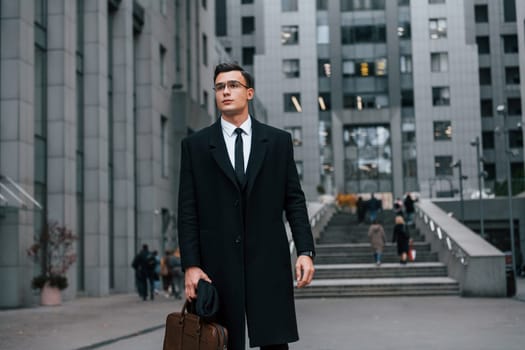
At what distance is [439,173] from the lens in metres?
78.6

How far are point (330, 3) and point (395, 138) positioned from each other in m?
12.9

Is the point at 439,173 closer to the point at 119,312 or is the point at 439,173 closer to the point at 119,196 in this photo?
the point at 119,196

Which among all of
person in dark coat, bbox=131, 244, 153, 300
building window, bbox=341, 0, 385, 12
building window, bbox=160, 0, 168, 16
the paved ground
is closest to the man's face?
the paved ground

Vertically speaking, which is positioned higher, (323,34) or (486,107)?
(323,34)

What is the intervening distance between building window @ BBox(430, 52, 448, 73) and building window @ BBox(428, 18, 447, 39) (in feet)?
4.94

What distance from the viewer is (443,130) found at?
261 feet

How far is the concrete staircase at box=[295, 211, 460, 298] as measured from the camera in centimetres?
2702

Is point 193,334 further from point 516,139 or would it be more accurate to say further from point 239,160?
point 516,139

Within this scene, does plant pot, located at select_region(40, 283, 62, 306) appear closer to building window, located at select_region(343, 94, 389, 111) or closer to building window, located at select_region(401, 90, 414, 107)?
building window, located at select_region(343, 94, 389, 111)

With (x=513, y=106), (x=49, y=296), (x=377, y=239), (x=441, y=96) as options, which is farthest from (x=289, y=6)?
(x=49, y=296)

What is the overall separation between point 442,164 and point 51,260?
54.8 m

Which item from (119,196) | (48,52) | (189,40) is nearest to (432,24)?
(189,40)

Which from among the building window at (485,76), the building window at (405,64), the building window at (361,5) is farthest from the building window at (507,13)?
the building window at (361,5)

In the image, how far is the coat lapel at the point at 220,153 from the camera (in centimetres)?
503
